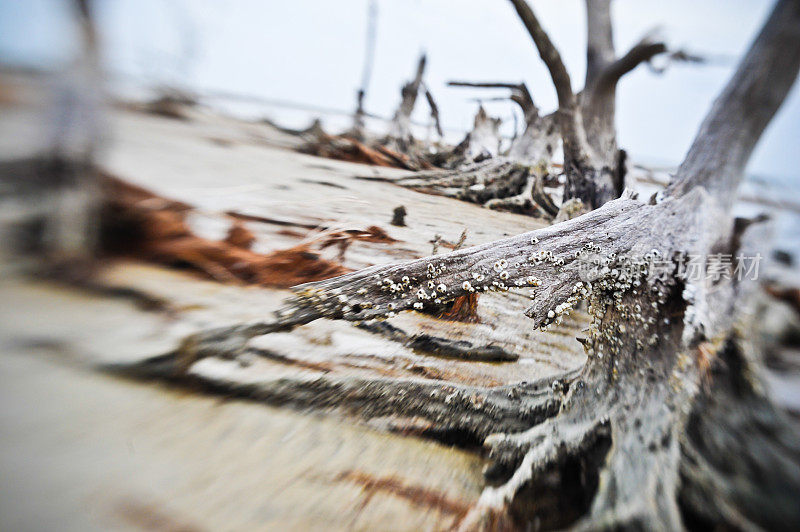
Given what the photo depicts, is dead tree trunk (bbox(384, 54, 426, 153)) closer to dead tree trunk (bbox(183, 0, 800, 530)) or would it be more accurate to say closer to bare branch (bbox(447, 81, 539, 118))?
bare branch (bbox(447, 81, 539, 118))

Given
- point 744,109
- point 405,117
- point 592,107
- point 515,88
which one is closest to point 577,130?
point 592,107

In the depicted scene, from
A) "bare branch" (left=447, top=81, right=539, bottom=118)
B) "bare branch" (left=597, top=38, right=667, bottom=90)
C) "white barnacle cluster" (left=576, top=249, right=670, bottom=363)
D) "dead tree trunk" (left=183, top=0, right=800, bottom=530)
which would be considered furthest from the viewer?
"bare branch" (left=447, top=81, right=539, bottom=118)

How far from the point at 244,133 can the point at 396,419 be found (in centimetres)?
65

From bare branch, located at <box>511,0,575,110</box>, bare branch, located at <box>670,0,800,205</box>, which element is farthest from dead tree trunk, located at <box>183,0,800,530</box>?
bare branch, located at <box>511,0,575,110</box>

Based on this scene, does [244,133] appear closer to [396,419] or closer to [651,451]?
[396,419]

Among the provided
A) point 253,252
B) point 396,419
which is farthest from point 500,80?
point 396,419

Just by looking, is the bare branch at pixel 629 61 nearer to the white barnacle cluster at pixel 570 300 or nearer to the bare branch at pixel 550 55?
the bare branch at pixel 550 55

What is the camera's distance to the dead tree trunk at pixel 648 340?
0.51 m

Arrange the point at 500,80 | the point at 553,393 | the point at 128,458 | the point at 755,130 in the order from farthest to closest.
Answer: the point at 500,80
the point at 553,393
the point at 755,130
the point at 128,458

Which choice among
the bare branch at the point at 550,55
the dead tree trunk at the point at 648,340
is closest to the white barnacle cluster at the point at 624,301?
the dead tree trunk at the point at 648,340

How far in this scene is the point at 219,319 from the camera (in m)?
0.69

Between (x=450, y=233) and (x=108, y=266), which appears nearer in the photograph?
(x=108, y=266)

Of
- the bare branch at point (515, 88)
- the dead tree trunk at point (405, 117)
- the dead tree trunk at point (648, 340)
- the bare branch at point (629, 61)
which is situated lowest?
the dead tree trunk at point (648, 340)

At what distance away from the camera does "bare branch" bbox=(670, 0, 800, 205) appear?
60 cm
